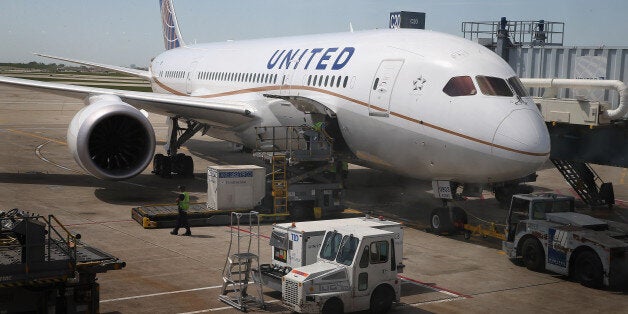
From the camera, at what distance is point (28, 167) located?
30.4 meters

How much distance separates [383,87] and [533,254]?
5.42m

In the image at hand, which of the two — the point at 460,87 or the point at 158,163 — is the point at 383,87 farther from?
the point at 158,163

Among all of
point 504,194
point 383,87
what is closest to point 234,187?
point 383,87

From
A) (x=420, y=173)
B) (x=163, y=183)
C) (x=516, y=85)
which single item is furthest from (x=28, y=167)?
(x=516, y=85)

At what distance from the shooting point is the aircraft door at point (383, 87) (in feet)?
61.2

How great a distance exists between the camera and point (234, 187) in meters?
20.7

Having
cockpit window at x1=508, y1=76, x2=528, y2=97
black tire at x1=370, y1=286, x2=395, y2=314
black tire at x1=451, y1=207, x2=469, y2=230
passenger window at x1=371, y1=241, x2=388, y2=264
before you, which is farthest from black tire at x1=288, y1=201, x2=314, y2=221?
black tire at x1=370, y1=286, x2=395, y2=314

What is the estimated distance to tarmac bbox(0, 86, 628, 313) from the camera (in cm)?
1366

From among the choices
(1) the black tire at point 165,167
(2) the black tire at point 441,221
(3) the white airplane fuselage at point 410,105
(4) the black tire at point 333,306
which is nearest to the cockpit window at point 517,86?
(3) the white airplane fuselage at point 410,105

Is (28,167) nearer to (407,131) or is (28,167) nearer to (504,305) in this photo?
(407,131)

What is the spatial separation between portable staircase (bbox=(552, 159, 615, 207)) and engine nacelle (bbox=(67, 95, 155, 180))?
13142 mm

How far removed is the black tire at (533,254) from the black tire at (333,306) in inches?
228

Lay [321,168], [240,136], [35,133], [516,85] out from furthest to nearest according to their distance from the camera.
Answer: [35,133] → [240,136] → [321,168] → [516,85]

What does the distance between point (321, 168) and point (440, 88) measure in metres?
4.87
